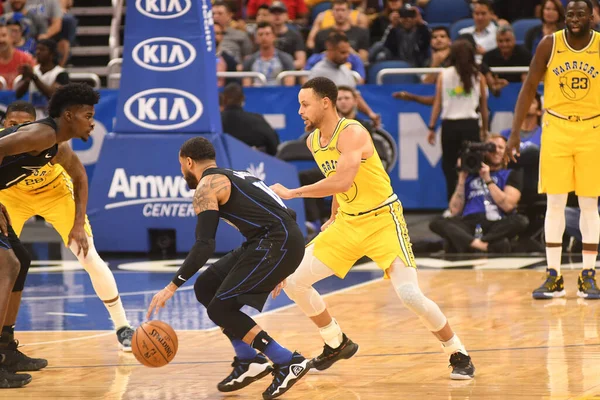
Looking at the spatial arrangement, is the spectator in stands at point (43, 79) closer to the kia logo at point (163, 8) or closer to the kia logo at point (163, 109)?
the kia logo at point (163, 109)

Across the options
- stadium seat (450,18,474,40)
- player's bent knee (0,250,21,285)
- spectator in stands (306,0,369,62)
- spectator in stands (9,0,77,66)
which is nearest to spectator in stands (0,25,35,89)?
spectator in stands (9,0,77,66)

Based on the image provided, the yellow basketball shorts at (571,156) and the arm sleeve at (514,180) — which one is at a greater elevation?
the yellow basketball shorts at (571,156)

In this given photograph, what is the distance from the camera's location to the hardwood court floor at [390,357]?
6.54 m

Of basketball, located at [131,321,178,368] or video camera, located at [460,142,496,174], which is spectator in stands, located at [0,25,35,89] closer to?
video camera, located at [460,142,496,174]

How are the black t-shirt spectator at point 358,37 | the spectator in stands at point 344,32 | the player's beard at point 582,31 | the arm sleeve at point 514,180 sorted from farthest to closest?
1. the black t-shirt spectator at point 358,37
2. the spectator in stands at point 344,32
3. the arm sleeve at point 514,180
4. the player's beard at point 582,31

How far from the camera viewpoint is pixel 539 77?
374 inches

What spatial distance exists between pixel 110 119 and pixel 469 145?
5.13 m

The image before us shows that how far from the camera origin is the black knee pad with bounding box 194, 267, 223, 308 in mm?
6773

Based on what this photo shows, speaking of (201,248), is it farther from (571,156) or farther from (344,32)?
(344,32)

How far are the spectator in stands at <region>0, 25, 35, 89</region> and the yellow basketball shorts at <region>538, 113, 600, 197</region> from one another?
8.68 metres

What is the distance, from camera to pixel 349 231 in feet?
23.1

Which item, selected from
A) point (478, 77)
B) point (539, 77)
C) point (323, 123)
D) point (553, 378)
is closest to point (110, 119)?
point (478, 77)

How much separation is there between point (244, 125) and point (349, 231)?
705 cm

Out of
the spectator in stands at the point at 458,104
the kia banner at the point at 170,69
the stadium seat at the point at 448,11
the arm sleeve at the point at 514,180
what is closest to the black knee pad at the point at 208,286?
the kia banner at the point at 170,69
